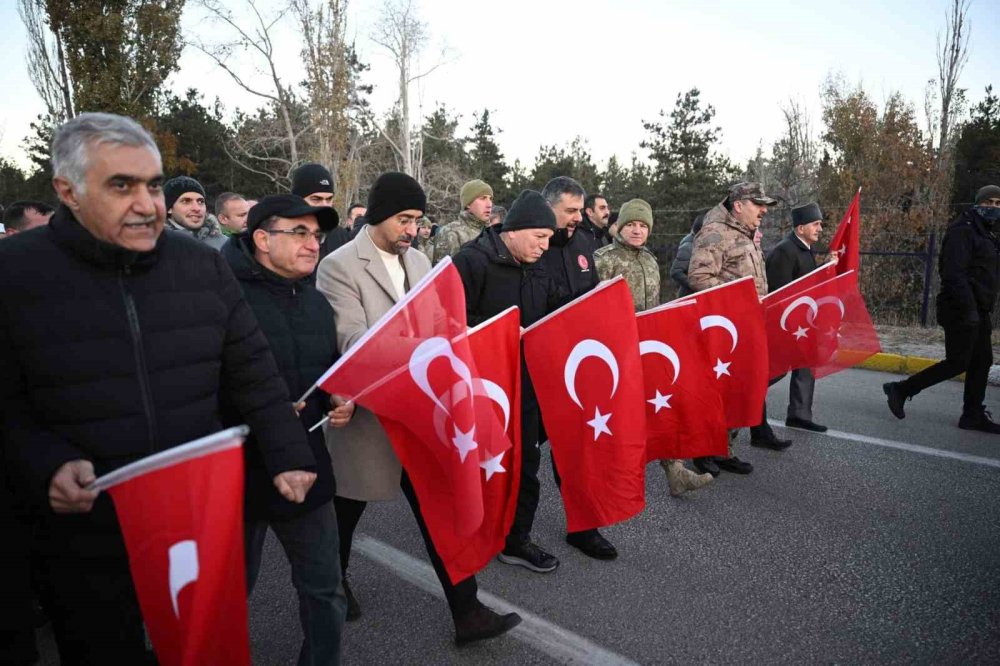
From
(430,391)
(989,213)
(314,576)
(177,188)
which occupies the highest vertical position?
(177,188)

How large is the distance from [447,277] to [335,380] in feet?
2.03

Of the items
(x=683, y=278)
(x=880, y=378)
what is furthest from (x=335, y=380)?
(x=880, y=378)

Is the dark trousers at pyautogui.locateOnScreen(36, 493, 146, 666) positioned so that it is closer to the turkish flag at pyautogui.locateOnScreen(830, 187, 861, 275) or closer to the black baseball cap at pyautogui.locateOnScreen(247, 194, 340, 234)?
the black baseball cap at pyautogui.locateOnScreen(247, 194, 340, 234)

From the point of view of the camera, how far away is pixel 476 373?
2879 mm

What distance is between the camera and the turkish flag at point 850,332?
5281 millimetres

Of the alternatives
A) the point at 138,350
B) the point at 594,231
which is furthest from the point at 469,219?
the point at 138,350

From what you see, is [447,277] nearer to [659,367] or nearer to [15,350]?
[15,350]

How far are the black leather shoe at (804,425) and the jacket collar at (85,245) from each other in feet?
18.9

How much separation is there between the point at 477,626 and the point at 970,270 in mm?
5595

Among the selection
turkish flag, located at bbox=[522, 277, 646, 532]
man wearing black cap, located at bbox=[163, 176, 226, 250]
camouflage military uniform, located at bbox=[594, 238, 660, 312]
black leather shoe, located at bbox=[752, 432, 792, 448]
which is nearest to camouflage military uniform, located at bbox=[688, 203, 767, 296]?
camouflage military uniform, located at bbox=[594, 238, 660, 312]

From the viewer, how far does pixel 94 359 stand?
180 cm

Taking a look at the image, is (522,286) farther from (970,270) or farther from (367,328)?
(970,270)

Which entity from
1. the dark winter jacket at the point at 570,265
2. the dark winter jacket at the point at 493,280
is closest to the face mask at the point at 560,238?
the dark winter jacket at the point at 570,265

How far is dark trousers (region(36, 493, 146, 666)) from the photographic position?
1845 mm
